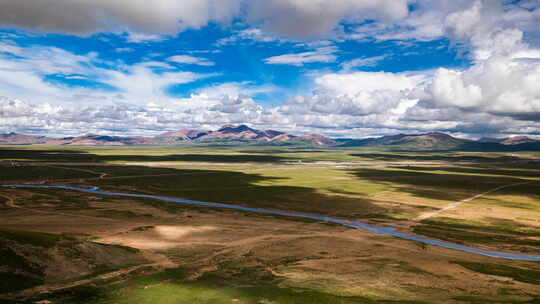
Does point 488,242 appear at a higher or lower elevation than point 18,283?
lower

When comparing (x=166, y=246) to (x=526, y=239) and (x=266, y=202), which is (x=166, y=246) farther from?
(x=526, y=239)

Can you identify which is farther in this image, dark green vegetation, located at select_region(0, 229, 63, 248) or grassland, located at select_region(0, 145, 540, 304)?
dark green vegetation, located at select_region(0, 229, 63, 248)

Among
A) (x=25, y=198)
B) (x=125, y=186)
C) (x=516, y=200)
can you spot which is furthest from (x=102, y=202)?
(x=516, y=200)

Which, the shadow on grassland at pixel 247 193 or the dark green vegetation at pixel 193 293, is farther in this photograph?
the shadow on grassland at pixel 247 193

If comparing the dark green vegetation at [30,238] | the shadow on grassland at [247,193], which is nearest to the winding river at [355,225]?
the shadow on grassland at [247,193]

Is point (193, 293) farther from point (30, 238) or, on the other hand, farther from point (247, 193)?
point (247, 193)

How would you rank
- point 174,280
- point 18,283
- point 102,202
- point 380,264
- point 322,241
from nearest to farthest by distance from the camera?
1. point 18,283
2. point 174,280
3. point 380,264
4. point 322,241
5. point 102,202

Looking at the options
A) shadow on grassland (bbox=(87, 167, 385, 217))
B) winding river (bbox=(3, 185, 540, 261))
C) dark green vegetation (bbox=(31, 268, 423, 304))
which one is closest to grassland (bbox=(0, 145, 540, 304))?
dark green vegetation (bbox=(31, 268, 423, 304))

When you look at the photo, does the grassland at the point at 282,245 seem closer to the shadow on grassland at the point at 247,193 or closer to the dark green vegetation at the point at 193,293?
the dark green vegetation at the point at 193,293

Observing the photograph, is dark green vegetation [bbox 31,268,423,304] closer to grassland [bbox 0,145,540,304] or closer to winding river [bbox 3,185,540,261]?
grassland [bbox 0,145,540,304]

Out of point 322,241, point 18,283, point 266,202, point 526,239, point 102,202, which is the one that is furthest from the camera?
point 266,202

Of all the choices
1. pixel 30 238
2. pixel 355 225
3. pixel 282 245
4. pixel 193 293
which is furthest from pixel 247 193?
pixel 193 293
